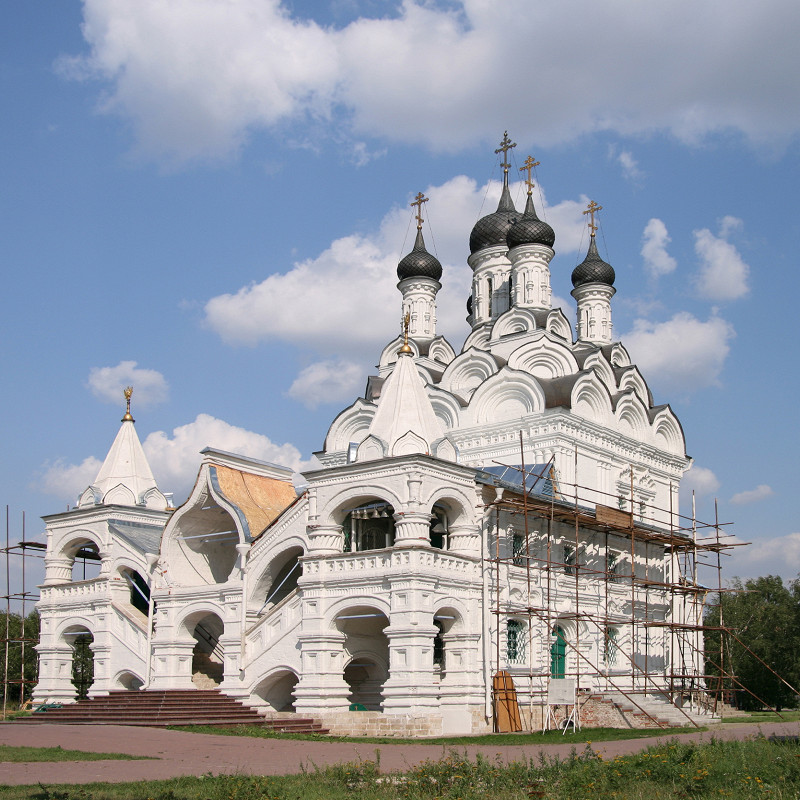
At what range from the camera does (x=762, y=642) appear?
110 ft

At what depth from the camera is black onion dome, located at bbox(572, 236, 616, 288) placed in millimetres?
29438

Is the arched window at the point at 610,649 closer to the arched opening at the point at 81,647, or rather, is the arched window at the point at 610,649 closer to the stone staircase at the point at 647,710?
the stone staircase at the point at 647,710

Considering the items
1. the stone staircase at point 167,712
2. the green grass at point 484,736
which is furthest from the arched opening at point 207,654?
the green grass at point 484,736

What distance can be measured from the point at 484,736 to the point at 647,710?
3969mm

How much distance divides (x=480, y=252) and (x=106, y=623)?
50.0ft

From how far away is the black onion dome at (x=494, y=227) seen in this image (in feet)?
97.6

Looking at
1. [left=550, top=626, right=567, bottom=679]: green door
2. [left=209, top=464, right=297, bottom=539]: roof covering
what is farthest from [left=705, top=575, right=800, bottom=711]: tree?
[left=209, top=464, right=297, bottom=539]: roof covering

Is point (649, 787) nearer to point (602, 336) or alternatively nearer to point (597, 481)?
point (597, 481)

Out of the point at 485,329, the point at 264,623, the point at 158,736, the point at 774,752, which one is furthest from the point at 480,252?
the point at 774,752

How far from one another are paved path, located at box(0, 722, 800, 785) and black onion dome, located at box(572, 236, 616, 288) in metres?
15.0

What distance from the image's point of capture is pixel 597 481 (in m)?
24.1

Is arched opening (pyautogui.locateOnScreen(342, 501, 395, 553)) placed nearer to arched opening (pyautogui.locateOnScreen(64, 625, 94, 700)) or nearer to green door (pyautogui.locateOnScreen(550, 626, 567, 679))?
green door (pyautogui.locateOnScreen(550, 626, 567, 679))

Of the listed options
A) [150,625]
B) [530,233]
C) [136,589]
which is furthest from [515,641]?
[530,233]

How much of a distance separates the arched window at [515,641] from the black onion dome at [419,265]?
1353cm
